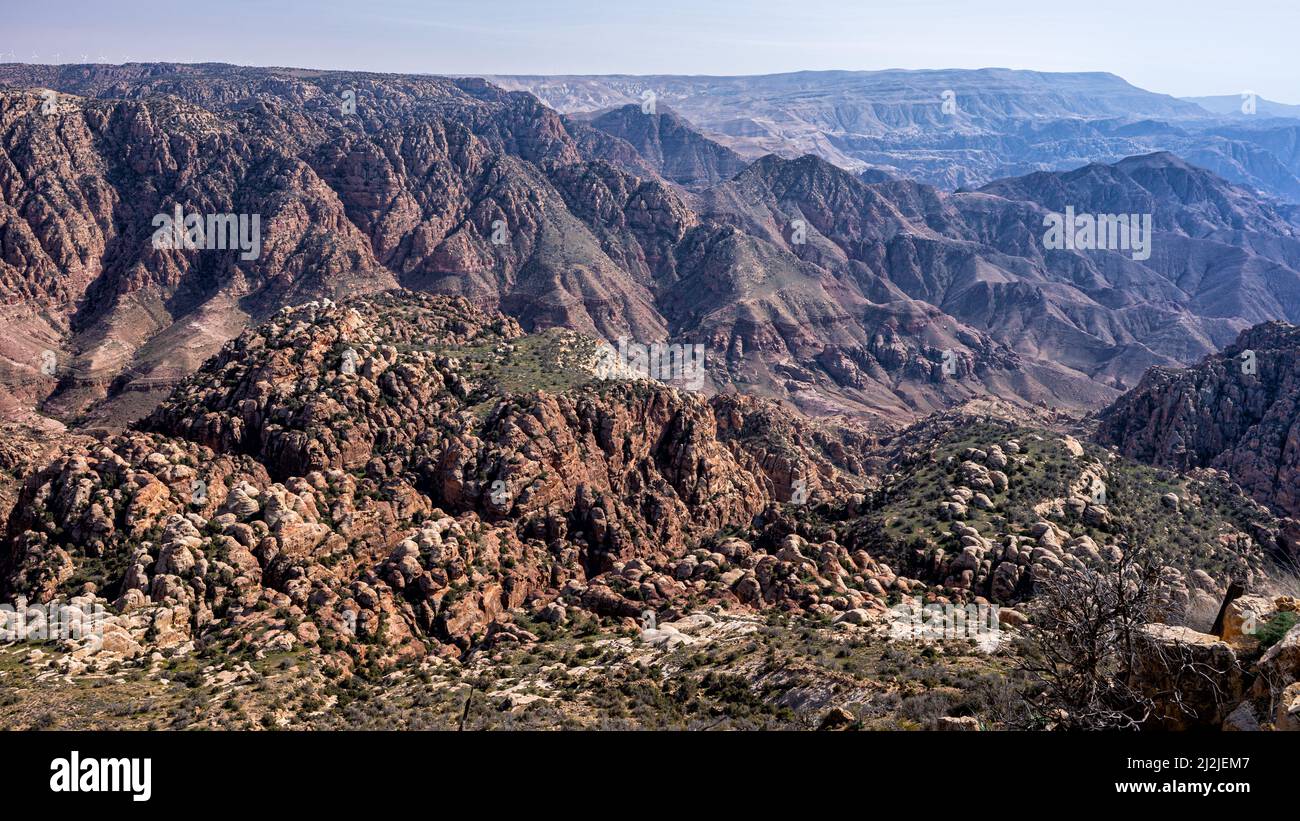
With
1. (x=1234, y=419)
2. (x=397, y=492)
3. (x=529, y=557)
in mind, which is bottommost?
(x=529, y=557)

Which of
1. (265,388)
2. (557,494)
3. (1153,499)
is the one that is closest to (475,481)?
(557,494)

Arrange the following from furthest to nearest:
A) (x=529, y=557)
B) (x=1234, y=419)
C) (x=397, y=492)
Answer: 1. (x=1234, y=419)
2. (x=397, y=492)
3. (x=529, y=557)

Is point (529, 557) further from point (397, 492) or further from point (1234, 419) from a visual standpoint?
point (1234, 419)

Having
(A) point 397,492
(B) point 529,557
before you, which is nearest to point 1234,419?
(B) point 529,557

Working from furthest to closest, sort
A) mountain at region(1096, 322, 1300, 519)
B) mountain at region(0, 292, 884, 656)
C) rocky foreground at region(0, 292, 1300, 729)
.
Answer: mountain at region(1096, 322, 1300, 519) → mountain at region(0, 292, 884, 656) → rocky foreground at region(0, 292, 1300, 729)

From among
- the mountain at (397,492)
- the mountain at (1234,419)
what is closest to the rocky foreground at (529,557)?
the mountain at (397,492)

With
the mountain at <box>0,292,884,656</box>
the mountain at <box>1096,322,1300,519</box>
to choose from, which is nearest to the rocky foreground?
the mountain at <box>0,292,884,656</box>

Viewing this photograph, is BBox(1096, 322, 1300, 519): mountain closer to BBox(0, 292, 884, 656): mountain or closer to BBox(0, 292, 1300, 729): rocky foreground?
BBox(0, 292, 1300, 729): rocky foreground
